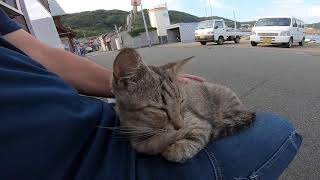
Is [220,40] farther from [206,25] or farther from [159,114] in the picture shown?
[159,114]

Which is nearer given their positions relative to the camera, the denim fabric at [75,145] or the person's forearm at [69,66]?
the denim fabric at [75,145]

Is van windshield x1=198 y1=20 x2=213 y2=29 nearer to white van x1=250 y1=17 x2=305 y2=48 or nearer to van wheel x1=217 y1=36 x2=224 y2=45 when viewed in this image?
van wheel x1=217 y1=36 x2=224 y2=45

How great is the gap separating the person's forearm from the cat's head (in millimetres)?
401

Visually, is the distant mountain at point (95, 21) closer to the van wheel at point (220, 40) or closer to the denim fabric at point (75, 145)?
the van wheel at point (220, 40)

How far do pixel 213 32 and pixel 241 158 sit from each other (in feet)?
92.0

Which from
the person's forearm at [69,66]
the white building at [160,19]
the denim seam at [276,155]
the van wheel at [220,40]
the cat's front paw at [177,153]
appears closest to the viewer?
the cat's front paw at [177,153]

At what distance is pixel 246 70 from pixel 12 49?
10.6 metres

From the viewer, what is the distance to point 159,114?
71.5 inches

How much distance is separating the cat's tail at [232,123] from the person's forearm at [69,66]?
23.1 inches

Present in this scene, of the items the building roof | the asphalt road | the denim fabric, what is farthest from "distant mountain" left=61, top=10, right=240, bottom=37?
the denim fabric

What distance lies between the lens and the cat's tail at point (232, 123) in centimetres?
203

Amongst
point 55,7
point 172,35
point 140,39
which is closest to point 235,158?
point 55,7

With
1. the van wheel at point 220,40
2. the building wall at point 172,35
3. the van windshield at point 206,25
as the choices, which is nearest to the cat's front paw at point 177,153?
the van windshield at point 206,25

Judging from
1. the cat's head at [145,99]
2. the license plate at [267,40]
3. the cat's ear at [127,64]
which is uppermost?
the cat's ear at [127,64]
